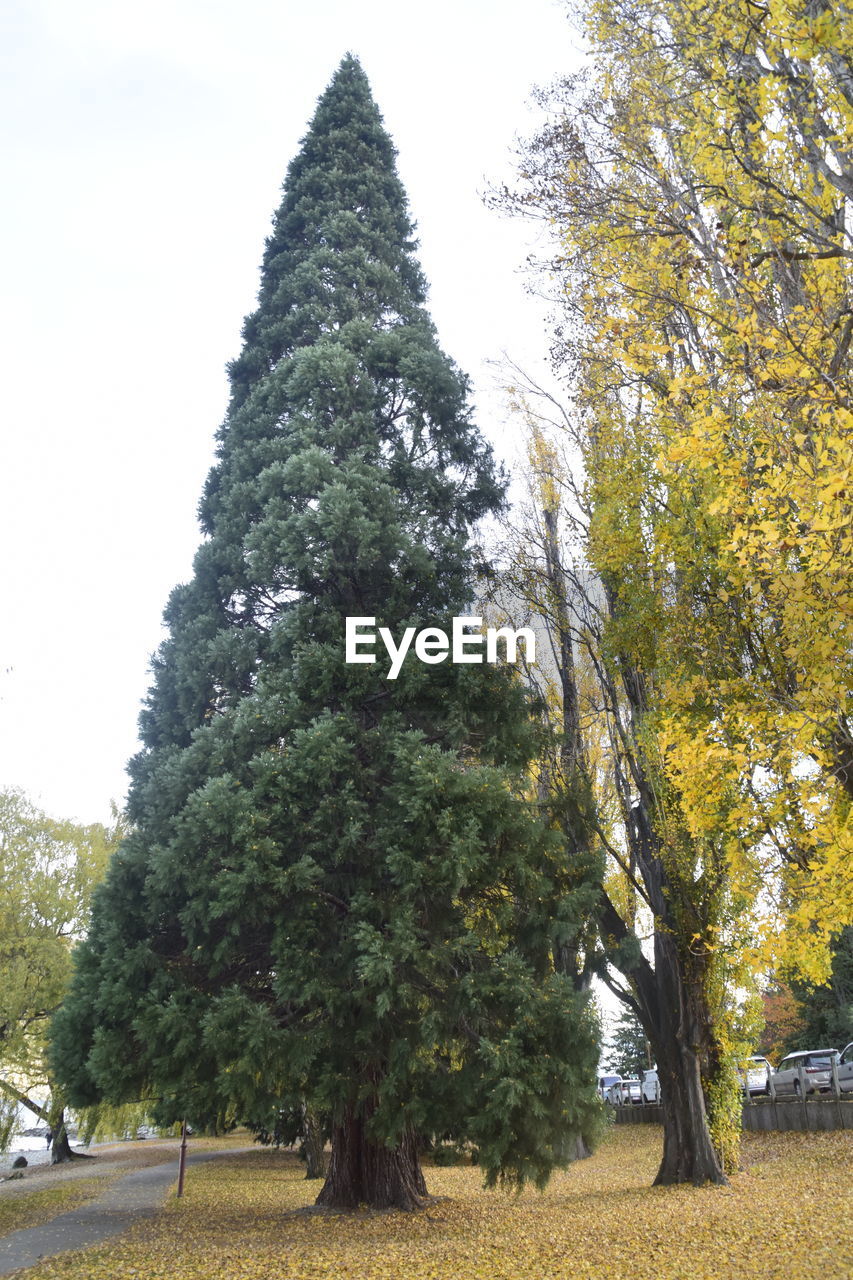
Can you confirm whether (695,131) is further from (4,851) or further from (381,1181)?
(4,851)

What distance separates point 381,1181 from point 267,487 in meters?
8.61

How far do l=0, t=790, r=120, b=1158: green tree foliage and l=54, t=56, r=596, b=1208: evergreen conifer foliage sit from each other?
1387cm

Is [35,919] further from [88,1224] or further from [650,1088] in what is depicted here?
[650,1088]

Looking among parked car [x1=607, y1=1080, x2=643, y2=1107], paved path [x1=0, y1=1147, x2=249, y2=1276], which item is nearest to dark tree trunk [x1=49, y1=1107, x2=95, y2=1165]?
paved path [x1=0, y1=1147, x2=249, y2=1276]

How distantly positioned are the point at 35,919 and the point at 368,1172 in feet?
55.4

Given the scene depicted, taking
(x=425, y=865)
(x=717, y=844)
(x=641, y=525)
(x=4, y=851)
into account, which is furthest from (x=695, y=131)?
(x=4, y=851)

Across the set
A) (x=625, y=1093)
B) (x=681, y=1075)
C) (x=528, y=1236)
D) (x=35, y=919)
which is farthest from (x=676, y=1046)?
(x=35, y=919)

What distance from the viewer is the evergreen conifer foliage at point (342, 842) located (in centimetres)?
968

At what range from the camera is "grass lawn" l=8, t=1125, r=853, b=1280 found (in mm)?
7836

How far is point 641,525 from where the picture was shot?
12453 millimetres

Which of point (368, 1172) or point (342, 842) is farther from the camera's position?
point (368, 1172)

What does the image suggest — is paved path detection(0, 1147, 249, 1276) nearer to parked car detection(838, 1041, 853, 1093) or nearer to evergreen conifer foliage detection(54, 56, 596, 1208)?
evergreen conifer foliage detection(54, 56, 596, 1208)

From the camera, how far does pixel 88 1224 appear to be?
12.7 m

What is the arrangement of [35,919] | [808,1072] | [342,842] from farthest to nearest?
1. [35,919]
2. [808,1072]
3. [342,842]
